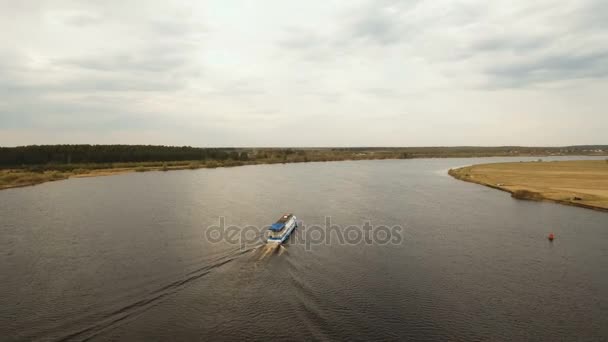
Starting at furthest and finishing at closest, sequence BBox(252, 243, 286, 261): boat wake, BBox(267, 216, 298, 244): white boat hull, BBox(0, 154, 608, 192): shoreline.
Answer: BBox(0, 154, 608, 192): shoreline, BBox(267, 216, 298, 244): white boat hull, BBox(252, 243, 286, 261): boat wake

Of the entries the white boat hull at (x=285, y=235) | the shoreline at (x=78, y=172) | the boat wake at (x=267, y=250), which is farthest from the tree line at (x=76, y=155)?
the boat wake at (x=267, y=250)

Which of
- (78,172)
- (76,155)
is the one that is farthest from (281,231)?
(76,155)

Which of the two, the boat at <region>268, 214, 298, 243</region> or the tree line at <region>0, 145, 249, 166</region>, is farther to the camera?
the tree line at <region>0, 145, 249, 166</region>

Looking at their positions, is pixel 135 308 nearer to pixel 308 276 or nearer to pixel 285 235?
pixel 308 276

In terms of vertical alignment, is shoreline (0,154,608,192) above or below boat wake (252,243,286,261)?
above

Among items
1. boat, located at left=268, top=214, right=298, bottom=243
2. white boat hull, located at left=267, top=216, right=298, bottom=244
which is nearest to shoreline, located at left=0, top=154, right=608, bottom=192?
white boat hull, located at left=267, top=216, right=298, bottom=244

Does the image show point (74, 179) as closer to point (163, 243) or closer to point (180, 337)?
point (163, 243)

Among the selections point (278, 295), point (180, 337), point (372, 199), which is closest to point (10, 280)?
point (180, 337)

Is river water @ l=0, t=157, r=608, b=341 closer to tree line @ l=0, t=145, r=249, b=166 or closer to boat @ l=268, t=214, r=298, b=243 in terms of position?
boat @ l=268, t=214, r=298, b=243

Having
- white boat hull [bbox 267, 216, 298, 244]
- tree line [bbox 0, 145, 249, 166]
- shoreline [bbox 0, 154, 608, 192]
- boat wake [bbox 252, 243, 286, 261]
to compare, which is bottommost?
boat wake [bbox 252, 243, 286, 261]
